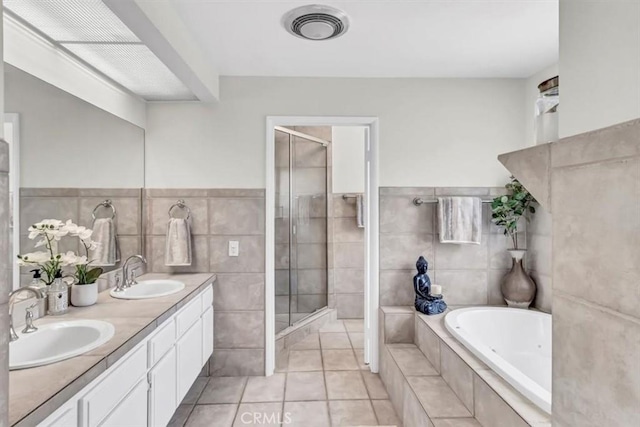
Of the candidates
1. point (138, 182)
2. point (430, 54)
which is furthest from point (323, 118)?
point (138, 182)

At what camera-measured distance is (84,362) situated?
4.09 ft

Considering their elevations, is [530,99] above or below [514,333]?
above

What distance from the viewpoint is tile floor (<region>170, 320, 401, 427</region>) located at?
2316 millimetres

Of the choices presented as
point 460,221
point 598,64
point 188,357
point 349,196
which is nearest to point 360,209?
point 349,196

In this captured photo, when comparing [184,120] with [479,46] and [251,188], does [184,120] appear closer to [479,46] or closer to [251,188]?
[251,188]

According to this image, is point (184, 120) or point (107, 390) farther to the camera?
point (184, 120)

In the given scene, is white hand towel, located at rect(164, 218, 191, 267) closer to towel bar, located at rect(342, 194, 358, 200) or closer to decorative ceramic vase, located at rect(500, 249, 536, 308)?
towel bar, located at rect(342, 194, 358, 200)

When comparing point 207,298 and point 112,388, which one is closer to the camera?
point 112,388

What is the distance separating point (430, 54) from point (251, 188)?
161cm

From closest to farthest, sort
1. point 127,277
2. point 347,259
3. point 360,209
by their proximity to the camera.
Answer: point 127,277
point 360,209
point 347,259

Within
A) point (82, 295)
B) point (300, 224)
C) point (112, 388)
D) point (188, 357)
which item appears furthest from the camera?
point (300, 224)

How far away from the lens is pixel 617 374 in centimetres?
57

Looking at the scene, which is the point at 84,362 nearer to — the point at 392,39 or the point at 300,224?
the point at 392,39

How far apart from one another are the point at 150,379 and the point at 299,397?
117 cm
